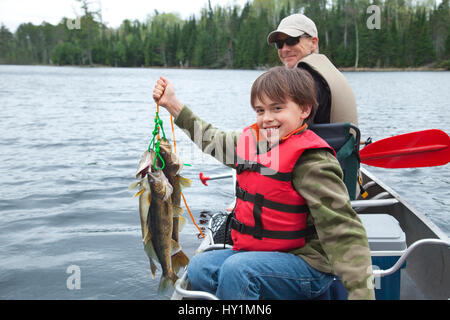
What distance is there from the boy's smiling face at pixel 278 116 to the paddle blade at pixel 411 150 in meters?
2.83

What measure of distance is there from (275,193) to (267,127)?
368 millimetres

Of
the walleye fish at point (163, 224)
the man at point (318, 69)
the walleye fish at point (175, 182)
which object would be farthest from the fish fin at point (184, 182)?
the man at point (318, 69)

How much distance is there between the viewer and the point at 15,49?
357 ft

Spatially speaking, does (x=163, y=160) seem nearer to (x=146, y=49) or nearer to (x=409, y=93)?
(x=409, y=93)

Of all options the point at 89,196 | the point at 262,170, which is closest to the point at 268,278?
the point at 262,170

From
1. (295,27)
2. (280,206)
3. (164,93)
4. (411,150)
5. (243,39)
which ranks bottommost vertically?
(411,150)

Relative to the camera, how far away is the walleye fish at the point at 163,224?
249cm

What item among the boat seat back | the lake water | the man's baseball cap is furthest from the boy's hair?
the lake water

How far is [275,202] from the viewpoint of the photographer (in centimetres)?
224

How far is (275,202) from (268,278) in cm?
39

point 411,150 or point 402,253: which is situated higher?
point 411,150

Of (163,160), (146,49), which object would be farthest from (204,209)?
(146,49)

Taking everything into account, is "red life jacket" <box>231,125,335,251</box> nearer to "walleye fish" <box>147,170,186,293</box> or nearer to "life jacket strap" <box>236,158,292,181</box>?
"life jacket strap" <box>236,158,292,181</box>

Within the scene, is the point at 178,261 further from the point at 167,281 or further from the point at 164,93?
the point at 164,93
